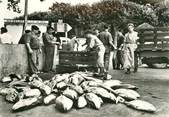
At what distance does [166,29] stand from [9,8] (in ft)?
21.5

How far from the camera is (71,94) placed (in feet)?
23.6

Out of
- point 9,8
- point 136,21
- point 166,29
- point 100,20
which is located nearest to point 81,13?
point 100,20

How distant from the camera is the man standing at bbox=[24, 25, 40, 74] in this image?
10023mm

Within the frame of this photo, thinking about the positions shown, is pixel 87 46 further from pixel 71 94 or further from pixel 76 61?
pixel 71 94

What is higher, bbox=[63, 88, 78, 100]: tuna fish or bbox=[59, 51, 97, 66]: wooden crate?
bbox=[59, 51, 97, 66]: wooden crate

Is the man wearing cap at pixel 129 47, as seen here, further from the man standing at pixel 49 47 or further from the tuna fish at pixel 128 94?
the tuna fish at pixel 128 94

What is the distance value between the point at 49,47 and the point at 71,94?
375 cm

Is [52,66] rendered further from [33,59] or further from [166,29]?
[166,29]

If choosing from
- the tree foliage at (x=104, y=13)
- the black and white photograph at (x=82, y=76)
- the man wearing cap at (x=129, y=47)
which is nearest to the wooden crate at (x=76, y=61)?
the black and white photograph at (x=82, y=76)

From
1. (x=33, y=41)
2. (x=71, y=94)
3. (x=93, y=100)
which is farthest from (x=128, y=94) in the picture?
(x=33, y=41)

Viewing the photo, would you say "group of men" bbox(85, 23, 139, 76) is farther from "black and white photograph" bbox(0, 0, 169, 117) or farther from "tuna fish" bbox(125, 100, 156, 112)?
"tuna fish" bbox(125, 100, 156, 112)

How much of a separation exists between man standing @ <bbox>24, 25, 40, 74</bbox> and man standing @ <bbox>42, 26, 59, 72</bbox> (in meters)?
0.54

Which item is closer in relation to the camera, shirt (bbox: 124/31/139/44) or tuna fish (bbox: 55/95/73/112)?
tuna fish (bbox: 55/95/73/112)

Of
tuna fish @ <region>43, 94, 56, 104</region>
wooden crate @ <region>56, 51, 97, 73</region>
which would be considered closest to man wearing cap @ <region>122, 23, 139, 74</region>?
wooden crate @ <region>56, 51, 97, 73</region>
